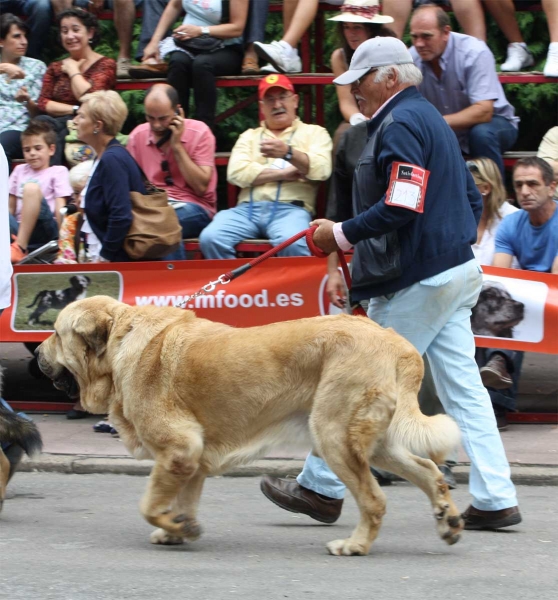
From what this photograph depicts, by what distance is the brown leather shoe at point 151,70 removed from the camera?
9.98 m

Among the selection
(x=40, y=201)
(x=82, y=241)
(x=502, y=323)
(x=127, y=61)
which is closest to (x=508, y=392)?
(x=502, y=323)

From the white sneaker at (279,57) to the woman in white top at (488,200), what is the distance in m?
2.23

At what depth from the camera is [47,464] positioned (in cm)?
668

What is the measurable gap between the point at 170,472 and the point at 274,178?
12.2 feet

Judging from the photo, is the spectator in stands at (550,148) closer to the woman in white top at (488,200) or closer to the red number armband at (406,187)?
the woman in white top at (488,200)

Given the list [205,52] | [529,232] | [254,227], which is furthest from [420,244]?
[205,52]

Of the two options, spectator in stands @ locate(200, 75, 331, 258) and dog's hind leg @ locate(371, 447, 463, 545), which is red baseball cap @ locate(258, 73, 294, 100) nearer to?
spectator in stands @ locate(200, 75, 331, 258)

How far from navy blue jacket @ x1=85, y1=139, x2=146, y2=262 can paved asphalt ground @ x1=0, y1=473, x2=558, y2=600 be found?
6.60ft

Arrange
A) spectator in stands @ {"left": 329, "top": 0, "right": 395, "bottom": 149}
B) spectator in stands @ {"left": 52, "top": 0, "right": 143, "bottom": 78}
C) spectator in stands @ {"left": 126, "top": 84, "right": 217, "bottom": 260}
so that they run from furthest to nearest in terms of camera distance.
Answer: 1. spectator in stands @ {"left": 52, "top": 0, "right": 143, "bottom": 78}
2. spectator in stands @ {"left": 329, "top": 0, "right": 395, "bottom": 149}
3. spectator in stands @ {"left": 126, "top": 84, "right": 217, "bottom": 260}

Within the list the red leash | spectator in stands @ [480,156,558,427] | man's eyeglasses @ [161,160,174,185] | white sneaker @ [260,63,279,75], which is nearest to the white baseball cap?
the red leash

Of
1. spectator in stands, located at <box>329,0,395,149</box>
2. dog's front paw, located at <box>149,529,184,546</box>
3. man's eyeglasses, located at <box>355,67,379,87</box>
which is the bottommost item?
dog's front paw, located at <box>149,529,184,546</box>

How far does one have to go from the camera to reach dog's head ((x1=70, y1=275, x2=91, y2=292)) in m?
7.65

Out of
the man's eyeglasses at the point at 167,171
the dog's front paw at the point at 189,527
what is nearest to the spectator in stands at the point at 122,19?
the man's eyeglasses at the point at 167,171

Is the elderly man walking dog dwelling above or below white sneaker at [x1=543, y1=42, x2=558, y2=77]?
below
